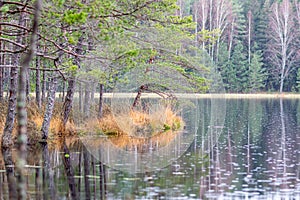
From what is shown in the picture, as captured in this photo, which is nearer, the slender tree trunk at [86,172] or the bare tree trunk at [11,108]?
the slender tree trunk at [86,172]

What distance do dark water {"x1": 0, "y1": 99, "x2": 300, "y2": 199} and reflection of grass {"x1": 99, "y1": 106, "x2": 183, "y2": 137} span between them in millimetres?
1298

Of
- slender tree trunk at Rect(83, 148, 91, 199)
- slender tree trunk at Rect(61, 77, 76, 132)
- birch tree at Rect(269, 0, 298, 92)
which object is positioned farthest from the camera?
birch tree at Rect(269, 0, 298, 92)

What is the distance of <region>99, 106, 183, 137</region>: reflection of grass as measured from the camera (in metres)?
23.0

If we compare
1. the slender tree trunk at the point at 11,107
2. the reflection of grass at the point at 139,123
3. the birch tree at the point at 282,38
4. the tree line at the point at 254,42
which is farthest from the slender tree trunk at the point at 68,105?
the birch tree at the point at 282,38

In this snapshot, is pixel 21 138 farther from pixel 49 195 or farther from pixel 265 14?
pixel 265 14

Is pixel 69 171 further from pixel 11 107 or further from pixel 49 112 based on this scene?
pixel 49 112

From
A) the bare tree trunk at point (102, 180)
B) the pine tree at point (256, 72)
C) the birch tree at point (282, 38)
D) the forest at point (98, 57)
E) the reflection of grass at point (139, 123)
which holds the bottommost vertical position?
the bare tree trunk at point (102, 180)

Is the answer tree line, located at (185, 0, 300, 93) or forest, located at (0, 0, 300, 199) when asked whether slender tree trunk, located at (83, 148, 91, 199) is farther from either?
tree line, located at (185, 0, 300, 93)

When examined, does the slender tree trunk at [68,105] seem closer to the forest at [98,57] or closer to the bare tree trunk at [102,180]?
the forest at [98,57]

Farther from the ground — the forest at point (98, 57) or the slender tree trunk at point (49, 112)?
the forest at point (98, 57)

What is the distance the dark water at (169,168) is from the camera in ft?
37.2

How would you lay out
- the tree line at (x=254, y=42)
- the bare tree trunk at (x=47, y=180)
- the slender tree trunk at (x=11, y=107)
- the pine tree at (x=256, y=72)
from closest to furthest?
1. the bare tree trunk at (x=47, y=180)
2. the slender tree trunk at (x=11, y=107)
3. the pine tree at (x=256, y=72)
4. the tree line at (x=254, y=42)

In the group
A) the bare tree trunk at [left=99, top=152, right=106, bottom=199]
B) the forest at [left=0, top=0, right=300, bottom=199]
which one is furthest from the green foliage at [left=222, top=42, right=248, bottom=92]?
the bare tree trunk at [left=99, top=152, right=106, bottom=199]

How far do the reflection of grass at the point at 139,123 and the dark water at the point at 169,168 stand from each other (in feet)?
4.26
